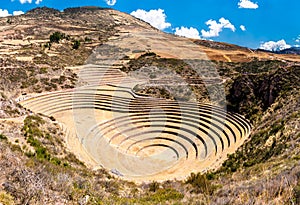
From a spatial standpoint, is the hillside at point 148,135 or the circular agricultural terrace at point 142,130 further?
the circular agricultural terrace at point 142,130

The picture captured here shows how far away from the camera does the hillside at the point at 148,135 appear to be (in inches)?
273

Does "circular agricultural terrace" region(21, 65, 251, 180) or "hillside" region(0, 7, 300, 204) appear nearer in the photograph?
"hillside" region(0, 7, 300, 204)

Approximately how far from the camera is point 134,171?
1644cm

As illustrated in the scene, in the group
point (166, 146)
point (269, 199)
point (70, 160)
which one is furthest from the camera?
point (166, 146)

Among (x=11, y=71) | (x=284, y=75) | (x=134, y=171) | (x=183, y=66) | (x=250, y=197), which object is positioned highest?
(x=183, y=66)

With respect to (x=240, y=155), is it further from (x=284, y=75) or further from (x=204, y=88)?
(x=204, y=88)

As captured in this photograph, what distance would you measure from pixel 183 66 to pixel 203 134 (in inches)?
890

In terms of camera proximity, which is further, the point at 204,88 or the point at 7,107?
the point at 204,88

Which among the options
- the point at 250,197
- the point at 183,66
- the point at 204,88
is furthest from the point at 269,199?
the point at 183,66

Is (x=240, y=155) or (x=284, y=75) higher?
(x=284, y=75)

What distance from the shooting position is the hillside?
6.94 m

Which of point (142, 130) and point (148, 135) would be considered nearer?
point (148, 135)

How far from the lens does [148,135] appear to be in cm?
2181

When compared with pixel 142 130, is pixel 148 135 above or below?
below
